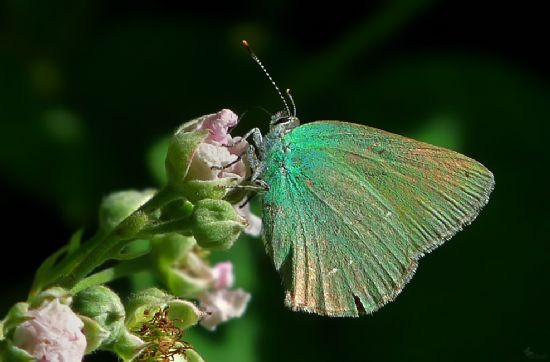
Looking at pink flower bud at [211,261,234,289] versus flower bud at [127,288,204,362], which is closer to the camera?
flower bud at [127,288,204,362]

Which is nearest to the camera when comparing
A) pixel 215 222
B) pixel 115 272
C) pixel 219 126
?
pixel 215 222

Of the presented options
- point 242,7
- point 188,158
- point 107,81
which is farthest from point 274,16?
point 188,158

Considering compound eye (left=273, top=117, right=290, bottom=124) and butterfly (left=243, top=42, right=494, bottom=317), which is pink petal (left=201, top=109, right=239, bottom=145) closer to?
butterfly (left=243, top=42, right=494, bottom=317)

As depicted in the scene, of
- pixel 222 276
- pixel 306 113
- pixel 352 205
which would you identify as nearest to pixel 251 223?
pixel 222 276

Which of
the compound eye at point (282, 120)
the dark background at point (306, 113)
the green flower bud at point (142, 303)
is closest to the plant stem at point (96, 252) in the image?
the green flower bud at point (142, 303)

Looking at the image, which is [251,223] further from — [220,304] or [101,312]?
[101,312]

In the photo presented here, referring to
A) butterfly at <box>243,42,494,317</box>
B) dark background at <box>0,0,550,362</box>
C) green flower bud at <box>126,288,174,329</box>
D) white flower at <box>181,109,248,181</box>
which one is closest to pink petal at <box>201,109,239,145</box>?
white flower at <box>181,109,248,181</box>

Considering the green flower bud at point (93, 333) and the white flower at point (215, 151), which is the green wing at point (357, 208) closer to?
the white flower at point (215, 151)
